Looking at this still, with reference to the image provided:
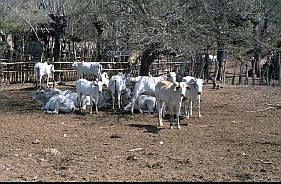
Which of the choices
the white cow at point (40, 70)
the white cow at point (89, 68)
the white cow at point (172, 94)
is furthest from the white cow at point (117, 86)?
the white cow at point (40, 70)

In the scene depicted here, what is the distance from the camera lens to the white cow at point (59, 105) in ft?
42.0

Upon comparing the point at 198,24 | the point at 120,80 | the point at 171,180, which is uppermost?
the point at 198,24

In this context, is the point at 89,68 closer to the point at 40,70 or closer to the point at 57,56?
the point at 40,70

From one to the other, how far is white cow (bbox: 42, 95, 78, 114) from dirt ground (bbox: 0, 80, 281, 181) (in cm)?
31

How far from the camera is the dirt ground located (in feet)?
22.7

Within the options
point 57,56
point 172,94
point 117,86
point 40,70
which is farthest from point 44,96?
point 57,56

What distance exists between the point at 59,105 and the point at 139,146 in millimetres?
4684

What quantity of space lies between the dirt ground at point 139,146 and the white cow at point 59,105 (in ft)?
1.00

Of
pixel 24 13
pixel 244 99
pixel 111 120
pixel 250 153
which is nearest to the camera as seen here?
pixel 250 153

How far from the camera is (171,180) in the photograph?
21.4 feet

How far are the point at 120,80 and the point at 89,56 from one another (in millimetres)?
10972

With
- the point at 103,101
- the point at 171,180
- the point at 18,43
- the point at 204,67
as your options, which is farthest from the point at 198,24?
the point at 18,43

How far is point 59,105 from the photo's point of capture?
42.1 feet

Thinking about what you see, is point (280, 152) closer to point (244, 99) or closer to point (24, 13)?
point (244, 99)
